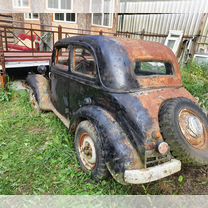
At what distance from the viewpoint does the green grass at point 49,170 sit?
8.29ft

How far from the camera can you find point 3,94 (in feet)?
16.4

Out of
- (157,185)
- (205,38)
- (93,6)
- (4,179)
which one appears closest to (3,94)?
(4,179)

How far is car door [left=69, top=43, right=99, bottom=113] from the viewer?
2711mm

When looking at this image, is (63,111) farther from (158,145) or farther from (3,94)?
(3,94)

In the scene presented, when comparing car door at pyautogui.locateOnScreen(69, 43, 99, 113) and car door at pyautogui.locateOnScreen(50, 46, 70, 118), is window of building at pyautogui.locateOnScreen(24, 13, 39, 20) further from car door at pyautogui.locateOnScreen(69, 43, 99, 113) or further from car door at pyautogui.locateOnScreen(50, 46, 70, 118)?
car door at pyautogui.locateOnScreen(69, 43, 99, 113)

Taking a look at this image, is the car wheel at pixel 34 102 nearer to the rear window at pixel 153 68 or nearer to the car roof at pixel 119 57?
the car roof at pixel 119 57

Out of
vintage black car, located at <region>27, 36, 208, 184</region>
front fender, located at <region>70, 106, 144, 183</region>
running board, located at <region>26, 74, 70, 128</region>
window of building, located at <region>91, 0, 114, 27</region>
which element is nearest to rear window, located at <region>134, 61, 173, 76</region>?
vintage black car, located at <region>27, 36, 208, 184</region>

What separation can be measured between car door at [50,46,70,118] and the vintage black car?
0.51 ft

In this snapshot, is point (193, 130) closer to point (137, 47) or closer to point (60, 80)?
point (137, 47)

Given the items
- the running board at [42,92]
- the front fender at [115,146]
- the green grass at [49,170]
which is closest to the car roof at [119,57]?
the front fender at [115,146]

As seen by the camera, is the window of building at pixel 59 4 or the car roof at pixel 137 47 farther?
the window of building at pixel 59 4

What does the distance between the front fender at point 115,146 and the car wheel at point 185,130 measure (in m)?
0.42

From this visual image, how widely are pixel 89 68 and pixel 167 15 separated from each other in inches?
330

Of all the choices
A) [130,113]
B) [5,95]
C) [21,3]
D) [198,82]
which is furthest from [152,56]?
[21,3]
